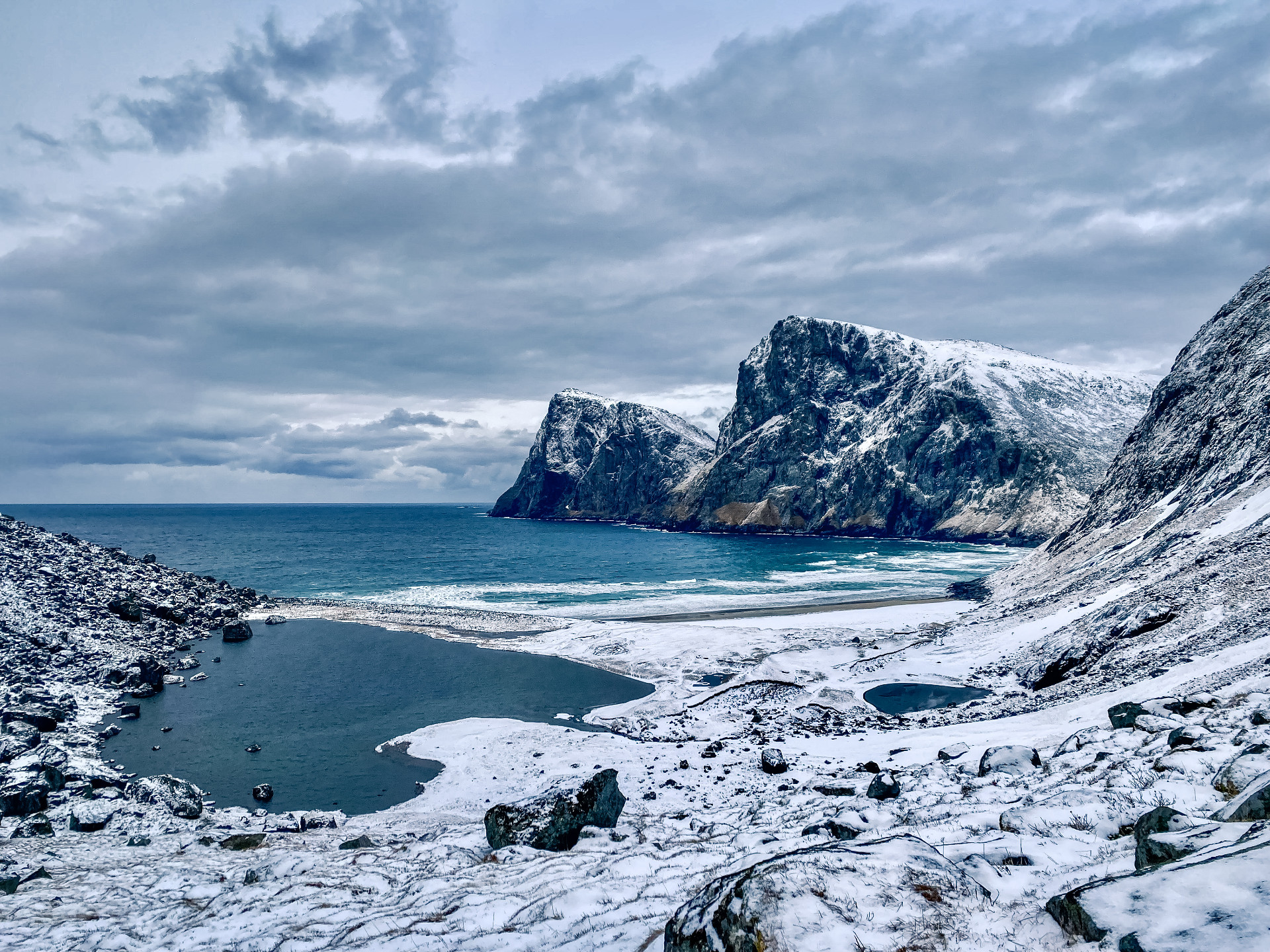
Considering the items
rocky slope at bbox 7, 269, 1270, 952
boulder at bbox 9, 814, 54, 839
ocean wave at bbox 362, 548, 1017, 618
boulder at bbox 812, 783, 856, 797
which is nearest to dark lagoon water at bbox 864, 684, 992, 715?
rocky slope at bbox 7, 269, 1270, 952

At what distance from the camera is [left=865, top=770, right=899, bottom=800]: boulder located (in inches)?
546

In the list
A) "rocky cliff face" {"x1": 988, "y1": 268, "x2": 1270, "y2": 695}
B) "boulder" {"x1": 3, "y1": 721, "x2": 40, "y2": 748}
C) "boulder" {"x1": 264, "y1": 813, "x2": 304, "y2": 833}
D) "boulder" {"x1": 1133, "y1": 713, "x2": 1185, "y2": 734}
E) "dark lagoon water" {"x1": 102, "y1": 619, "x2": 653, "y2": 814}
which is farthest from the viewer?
"rocky cliff face" {"x1": 988, "y1": 268, "x2": 1270, "y2": 695}

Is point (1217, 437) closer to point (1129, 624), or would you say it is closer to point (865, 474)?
point (1129, 624)

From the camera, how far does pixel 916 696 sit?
28625 millimetres

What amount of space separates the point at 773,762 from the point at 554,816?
27.2ft

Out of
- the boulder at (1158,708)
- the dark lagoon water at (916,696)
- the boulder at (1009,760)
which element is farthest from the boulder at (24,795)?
the dark lagoon water at (916,696)

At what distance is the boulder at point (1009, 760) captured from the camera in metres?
14.2

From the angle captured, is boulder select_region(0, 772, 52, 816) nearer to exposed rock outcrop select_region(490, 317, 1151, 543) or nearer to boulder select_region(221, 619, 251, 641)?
boulder select_region(221, 619, 251, 641)

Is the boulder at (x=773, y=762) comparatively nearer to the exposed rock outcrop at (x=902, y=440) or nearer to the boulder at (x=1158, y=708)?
the boulder at (x=1158, y=708)

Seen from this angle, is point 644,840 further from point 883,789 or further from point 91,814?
point 91,814

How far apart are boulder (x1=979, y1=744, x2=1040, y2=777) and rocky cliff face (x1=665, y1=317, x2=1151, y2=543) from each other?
12445cm

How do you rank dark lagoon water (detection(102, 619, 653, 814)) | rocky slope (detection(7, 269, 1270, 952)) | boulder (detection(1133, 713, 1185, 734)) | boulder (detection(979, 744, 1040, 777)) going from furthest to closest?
dark lagoon water (detection(102, 619, 653, 814)) < boulder (detection(979, 744, 1040, 777)) < boulder (detection(1133, 713, 1185, 734)) < rocky slope (detection(7, 269, 1270, 952))

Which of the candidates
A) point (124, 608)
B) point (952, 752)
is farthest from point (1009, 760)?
point (124, 608)

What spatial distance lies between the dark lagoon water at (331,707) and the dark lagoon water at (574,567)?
17.2 metres
